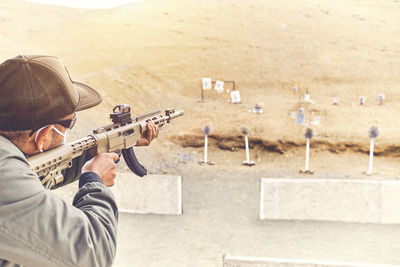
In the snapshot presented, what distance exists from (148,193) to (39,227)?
16.4ft

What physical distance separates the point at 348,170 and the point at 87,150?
850 centimetres

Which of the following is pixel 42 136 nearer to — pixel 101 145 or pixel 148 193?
pixel 101 145

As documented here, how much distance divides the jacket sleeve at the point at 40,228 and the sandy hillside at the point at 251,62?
933 centimetres

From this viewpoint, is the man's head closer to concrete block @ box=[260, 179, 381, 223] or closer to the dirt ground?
the dirt ground

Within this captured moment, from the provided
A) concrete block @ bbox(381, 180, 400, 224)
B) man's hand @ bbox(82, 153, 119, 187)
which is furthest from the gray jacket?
concrete block @ bbox(381, 180, 400, 224)

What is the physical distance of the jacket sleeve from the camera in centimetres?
110

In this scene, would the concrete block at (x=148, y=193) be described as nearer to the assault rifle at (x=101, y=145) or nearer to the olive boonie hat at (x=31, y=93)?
the assault rifle at (x=101, y=145)

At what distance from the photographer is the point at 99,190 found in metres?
1.38

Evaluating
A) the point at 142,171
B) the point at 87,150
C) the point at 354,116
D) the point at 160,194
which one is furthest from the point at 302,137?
the point at 87,150

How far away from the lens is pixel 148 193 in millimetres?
6062

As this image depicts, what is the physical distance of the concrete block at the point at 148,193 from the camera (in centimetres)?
602

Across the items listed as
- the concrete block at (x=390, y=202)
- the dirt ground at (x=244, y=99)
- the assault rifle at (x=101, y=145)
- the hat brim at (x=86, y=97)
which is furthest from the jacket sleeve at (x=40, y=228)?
the concrete block at (x=390, y=202)

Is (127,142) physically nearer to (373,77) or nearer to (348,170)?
(348,170)

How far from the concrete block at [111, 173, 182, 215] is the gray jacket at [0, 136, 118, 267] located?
4.79 metres
